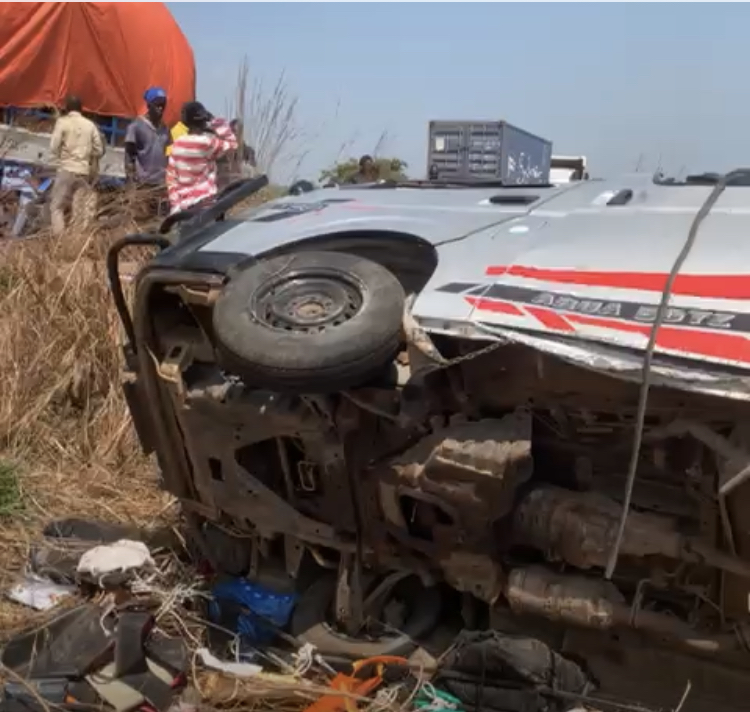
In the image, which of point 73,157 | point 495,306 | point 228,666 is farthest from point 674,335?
point 73,157

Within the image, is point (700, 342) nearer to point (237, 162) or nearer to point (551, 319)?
point (551, 319)

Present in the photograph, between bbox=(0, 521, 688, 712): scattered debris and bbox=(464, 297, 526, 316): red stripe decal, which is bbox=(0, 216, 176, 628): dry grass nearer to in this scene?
bbox=(0, 521, 688, 712): scattered debris

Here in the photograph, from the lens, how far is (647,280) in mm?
2646

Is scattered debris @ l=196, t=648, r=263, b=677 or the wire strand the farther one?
scattered debris @ l=196, t=648, r=263, b=677

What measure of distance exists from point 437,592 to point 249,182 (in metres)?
1.59

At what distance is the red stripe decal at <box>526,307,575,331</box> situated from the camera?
101 inches

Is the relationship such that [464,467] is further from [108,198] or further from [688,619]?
[108,198]

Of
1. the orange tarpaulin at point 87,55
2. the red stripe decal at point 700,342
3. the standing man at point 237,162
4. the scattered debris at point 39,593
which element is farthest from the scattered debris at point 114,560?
the orange tarpaulin at point 87,55

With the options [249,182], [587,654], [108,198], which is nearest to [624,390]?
[587,654]

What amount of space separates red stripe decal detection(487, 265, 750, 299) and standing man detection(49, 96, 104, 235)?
4494mm

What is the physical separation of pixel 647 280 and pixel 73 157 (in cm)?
690

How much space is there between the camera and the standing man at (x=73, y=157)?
7.01 metres

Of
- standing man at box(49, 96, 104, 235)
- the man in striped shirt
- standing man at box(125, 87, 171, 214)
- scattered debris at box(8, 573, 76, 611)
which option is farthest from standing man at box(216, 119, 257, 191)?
scattered debris at box(8, 573, 76, 611)

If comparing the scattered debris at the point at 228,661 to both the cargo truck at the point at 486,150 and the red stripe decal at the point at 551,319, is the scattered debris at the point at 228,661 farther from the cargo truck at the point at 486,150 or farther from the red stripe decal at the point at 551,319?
the cargo truck at the point at 486,150
